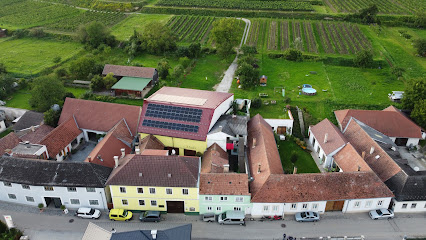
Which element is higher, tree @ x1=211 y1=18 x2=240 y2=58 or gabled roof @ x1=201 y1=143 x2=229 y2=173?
tree @ x1=211 y1=18 x2=240 y2=58

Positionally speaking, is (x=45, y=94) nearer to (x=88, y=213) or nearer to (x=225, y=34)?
(x=88, y=213)

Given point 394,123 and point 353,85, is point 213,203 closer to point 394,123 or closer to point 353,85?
point 394,123

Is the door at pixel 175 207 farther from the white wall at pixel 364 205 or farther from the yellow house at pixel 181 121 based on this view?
the white wall at pixel 364 205

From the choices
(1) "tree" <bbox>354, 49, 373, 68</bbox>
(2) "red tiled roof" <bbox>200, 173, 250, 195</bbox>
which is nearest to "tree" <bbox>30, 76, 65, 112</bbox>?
(2) "red tiled roof" <bbox>200, 173, 250, 195</bbox>

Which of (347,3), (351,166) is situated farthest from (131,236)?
(347,3)

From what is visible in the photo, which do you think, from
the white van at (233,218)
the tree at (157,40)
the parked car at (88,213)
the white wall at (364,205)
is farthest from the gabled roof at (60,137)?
the white wall at (364,205)

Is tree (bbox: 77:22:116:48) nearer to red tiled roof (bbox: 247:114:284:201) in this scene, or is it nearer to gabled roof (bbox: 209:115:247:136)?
gabled roof (bbox: 209:115:247:136)

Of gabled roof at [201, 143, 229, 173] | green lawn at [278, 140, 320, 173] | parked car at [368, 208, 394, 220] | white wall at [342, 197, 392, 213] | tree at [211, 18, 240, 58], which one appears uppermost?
tree at [211, 18, 240, 58]
